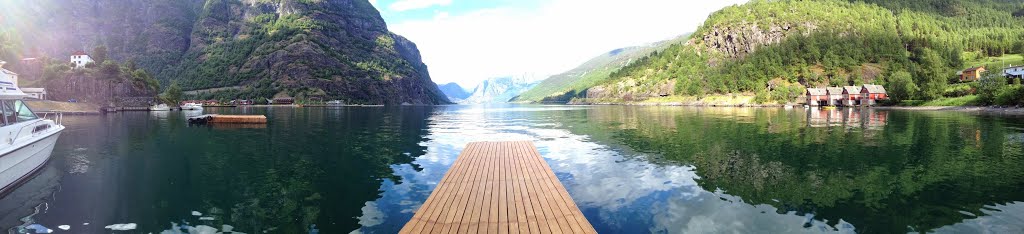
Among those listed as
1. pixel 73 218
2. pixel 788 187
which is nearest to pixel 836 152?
pixel 788 187

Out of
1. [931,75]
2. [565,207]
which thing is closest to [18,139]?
[565,207]

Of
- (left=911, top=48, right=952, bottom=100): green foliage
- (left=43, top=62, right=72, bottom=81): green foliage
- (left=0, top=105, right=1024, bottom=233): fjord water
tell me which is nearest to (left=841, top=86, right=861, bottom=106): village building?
(left=911, top=48, right=952, bottom=100): green foliage

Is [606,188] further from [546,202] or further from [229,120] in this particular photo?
[229,120]

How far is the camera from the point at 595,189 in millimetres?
20188

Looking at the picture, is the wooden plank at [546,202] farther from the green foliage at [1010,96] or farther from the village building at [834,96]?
the village building at [834,96]

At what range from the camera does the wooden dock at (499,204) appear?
471 inches

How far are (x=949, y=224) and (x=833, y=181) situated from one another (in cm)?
695

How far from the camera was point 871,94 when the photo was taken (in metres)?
153

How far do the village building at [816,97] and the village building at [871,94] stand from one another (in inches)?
430

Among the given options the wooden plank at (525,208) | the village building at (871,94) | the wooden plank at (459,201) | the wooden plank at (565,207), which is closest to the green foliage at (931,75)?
the village building at (871,94)

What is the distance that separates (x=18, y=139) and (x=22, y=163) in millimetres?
1715

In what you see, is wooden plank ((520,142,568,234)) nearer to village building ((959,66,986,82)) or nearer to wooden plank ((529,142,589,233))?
wooden plank ((529,142,589,233))

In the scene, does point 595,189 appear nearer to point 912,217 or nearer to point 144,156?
point 912,217

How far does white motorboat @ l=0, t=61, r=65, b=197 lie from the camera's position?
1875 centimetres
